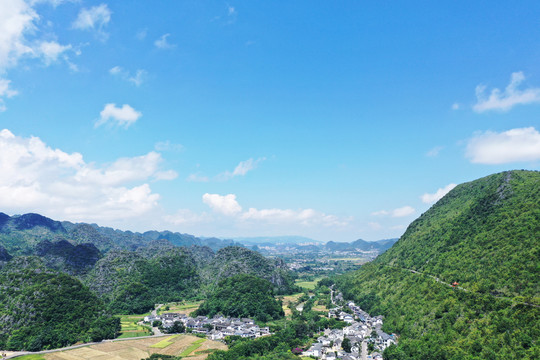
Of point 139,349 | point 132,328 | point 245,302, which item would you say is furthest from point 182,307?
point 139,349

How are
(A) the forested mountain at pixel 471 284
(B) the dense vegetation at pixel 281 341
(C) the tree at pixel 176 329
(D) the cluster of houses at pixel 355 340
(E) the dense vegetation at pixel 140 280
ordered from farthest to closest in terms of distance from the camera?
(E) the dense vegetation at pixel 140 280
(C) the tree at pixel 176 329
(D) the cluster of houses at pixel 355 340
(B) the dense vegetation at pixel 281 341
(A) the forested mountain at pixel 471 284

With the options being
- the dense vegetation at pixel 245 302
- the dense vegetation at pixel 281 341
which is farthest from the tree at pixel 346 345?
the dense vegetation at pixel 245 302

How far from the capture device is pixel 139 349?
66500mm

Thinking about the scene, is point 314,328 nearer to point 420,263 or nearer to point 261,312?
point 261,312

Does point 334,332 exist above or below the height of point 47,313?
below

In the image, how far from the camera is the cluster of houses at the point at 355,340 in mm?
58659

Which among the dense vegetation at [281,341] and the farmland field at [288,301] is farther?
the farmland field at [288,301]

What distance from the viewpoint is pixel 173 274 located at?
132500mm

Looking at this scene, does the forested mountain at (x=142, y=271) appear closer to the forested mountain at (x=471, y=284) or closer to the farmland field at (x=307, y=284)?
the farmland field at (x=307, y=284)

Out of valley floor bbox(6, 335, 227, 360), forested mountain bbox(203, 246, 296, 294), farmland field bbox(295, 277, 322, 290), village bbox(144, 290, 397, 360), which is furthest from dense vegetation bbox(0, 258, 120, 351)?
farmland field bbox(295, 277, 322, 290)

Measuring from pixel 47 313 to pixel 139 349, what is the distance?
25.8 m

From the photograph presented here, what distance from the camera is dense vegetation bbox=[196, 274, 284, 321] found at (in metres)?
91.4

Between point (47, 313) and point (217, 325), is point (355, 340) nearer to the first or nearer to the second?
point (217, 325)

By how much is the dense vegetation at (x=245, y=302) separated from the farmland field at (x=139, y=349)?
19.7 m
